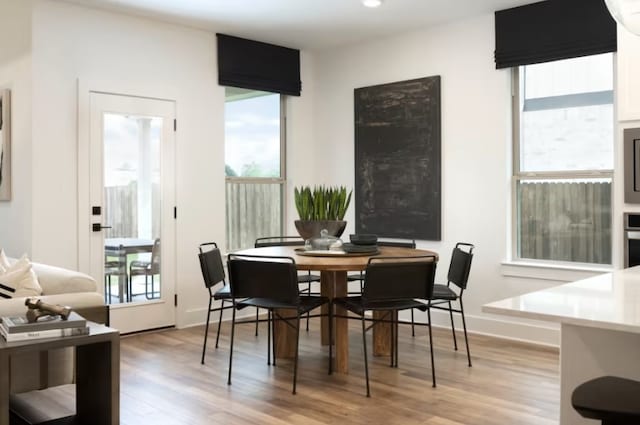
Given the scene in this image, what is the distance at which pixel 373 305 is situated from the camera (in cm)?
359

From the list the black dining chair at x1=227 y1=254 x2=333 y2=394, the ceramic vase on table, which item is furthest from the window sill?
the black dining chair at x1=227 y1=254 x2=333 y2=394

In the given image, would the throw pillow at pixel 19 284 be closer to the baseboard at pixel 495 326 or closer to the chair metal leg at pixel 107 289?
the chair metal leg at pixel 107 289

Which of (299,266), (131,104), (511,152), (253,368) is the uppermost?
(131,104)

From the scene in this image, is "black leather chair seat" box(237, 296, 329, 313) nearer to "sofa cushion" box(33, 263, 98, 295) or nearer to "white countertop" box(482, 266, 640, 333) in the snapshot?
"sofa cushion" box(33, 263, 98, 295)

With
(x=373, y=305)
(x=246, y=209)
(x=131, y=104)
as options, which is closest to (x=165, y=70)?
(x=131, y=104)

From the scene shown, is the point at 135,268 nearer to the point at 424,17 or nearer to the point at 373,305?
the point at 373,305

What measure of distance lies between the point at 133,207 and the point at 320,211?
176 cm

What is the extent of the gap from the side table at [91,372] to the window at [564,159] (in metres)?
3.37

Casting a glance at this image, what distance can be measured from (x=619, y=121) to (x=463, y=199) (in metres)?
1.67

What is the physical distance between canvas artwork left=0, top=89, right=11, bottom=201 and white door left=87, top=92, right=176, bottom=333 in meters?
0.62

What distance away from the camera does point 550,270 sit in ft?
15.4

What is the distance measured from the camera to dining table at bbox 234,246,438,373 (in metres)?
→ 3.62

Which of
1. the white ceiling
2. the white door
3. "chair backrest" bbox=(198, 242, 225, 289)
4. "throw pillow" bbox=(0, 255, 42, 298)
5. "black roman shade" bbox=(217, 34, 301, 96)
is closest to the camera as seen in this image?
"throw pillow" bbox=(0, 255, 42, 298)

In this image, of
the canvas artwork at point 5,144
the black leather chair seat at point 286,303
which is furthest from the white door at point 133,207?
the black leather chair seat at point 286,303
